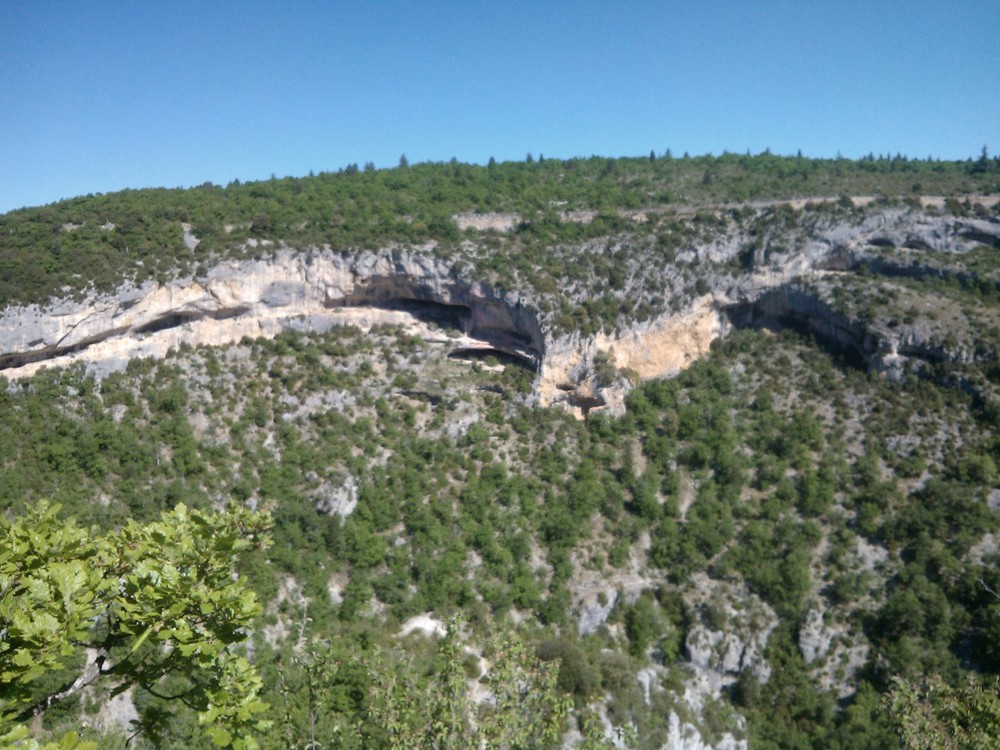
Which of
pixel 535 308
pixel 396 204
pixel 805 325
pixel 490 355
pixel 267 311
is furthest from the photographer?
pixel 396 204

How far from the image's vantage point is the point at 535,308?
35031 millimetres

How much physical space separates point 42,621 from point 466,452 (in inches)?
1089

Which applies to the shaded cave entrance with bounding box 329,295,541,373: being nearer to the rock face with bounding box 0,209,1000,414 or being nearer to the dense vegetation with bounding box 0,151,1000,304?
the rock face with bounding box 0,209,1000,414

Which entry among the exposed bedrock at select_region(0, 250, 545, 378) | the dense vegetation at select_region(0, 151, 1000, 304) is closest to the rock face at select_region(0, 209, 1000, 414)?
the exposed bedrock at select_region(0, 250, 545, 378)

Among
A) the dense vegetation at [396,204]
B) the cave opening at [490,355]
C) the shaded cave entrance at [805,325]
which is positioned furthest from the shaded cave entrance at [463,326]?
the shaded cave entrance at [805,325]

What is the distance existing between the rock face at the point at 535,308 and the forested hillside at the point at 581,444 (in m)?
0.18

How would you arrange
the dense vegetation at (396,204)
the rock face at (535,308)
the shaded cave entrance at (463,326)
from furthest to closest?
the shaded cave entrance at (463,326) → the dense vegetation at (396,204) → the rock face at (535,308)

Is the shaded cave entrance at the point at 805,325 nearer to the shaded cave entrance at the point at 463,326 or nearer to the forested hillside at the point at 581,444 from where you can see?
the forested hillside at the point at 581,444

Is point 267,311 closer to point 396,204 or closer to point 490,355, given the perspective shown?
point 396,204

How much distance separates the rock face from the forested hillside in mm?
185

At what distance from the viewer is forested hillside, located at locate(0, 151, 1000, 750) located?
2434 cm

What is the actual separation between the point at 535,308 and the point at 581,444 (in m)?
7.21

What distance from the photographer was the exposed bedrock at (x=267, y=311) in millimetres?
28734

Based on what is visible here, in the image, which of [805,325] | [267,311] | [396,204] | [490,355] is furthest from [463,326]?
[805,325]
